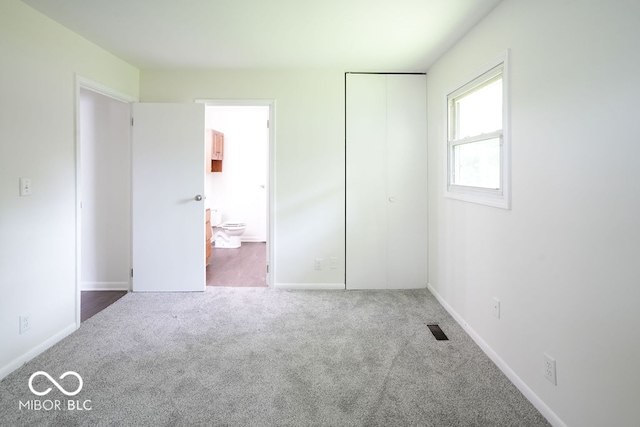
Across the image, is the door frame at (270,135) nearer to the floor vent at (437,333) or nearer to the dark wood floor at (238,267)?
the dark wood floor at (238,267)

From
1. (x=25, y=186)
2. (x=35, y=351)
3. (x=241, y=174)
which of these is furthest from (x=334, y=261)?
(x=241, y=174)

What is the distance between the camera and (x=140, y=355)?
2.28 m

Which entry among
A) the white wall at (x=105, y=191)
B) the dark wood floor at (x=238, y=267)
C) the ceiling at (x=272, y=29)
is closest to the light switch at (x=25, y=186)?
the ceiling at (x=272, y=29)

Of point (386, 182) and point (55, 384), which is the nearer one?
point (55, 384)

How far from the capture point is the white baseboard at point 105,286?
11.9 ft

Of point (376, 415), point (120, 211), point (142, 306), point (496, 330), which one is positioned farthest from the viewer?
point (120, 211)

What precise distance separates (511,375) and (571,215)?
107cm

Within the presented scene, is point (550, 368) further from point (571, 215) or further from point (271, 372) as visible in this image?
point (271, 372)

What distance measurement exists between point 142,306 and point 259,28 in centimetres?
268

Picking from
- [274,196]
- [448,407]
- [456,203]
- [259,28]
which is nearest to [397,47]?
[259,28]

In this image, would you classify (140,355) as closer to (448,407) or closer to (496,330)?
(448,407)

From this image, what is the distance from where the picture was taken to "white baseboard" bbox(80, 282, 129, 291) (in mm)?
3636

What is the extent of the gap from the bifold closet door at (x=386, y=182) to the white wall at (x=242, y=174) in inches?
126

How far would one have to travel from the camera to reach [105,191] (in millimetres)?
3611
